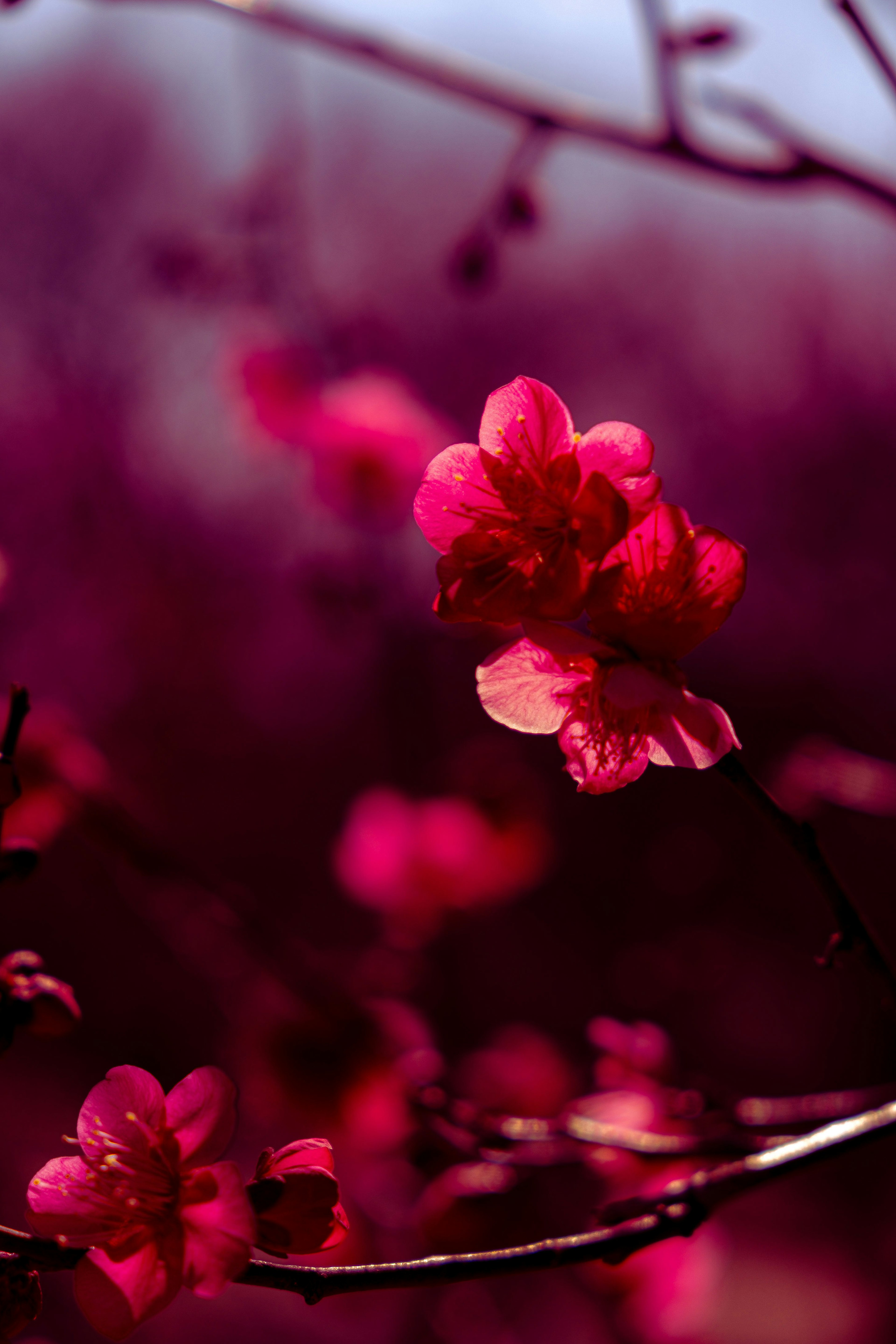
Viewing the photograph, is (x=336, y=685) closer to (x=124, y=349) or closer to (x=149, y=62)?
(x=124, y=349)

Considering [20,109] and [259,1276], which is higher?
[20,109]

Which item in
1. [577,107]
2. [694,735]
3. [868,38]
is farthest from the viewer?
[577,107]

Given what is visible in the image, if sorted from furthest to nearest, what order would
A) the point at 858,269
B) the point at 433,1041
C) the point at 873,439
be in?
the point at 858,269, the point at 873,439, the point at 433,1041

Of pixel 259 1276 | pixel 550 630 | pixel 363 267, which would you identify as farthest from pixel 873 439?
pixel 259 1276

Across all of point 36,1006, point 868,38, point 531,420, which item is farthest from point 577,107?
point 36,1006

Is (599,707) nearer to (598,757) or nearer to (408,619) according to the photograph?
(598,757)

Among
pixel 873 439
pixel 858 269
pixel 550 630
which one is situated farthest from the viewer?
pixel 858 269

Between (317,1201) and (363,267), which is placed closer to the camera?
(317,1201)

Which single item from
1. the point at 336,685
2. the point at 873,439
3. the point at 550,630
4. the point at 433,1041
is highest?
the point at 873,439
